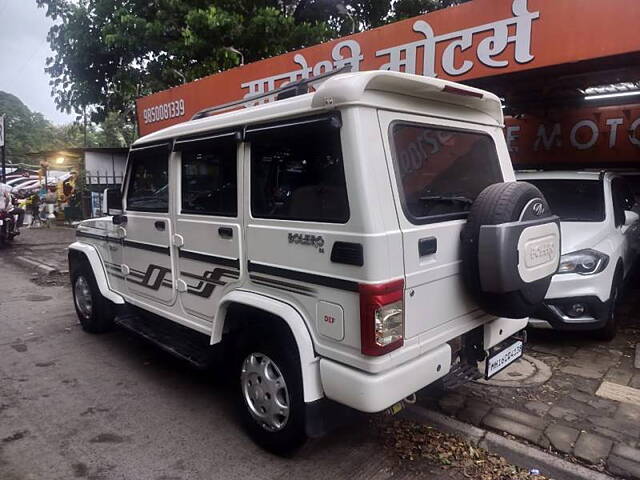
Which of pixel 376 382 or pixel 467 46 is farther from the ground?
pixel 467 46

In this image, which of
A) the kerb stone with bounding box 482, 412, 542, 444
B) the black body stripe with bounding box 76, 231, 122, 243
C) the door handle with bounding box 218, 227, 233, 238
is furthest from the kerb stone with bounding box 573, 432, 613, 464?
Answer: the black body stripe with bounding box 76, 231, 122, 243

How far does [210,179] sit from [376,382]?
1.90m

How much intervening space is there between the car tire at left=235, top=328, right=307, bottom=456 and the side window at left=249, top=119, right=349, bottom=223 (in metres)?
0.76

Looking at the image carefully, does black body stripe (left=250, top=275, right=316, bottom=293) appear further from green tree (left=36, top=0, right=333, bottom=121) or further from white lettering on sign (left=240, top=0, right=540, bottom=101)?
green tree (left=36, top=0, right=333, bottom=121)

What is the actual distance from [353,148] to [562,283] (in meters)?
3.00

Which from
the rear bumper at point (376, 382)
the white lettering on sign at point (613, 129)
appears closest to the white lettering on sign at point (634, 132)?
the white lettering on sign at point (613, 129)

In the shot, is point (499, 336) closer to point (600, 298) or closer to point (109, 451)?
point (600, 298)

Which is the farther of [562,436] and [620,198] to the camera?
[620,198]

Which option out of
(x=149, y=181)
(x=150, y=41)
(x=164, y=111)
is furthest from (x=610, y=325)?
(x=150, y=41)

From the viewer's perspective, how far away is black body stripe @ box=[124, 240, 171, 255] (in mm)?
3730

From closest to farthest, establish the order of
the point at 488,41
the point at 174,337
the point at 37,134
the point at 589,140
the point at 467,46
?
the point at 174,337 < the point at 488,41 < the point at 467,46 < the point at 589,140 < the point at 37,134

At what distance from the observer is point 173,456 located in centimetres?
294

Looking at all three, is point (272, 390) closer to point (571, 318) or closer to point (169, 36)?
point (571, 318)

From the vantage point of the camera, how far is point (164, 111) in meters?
9.16
